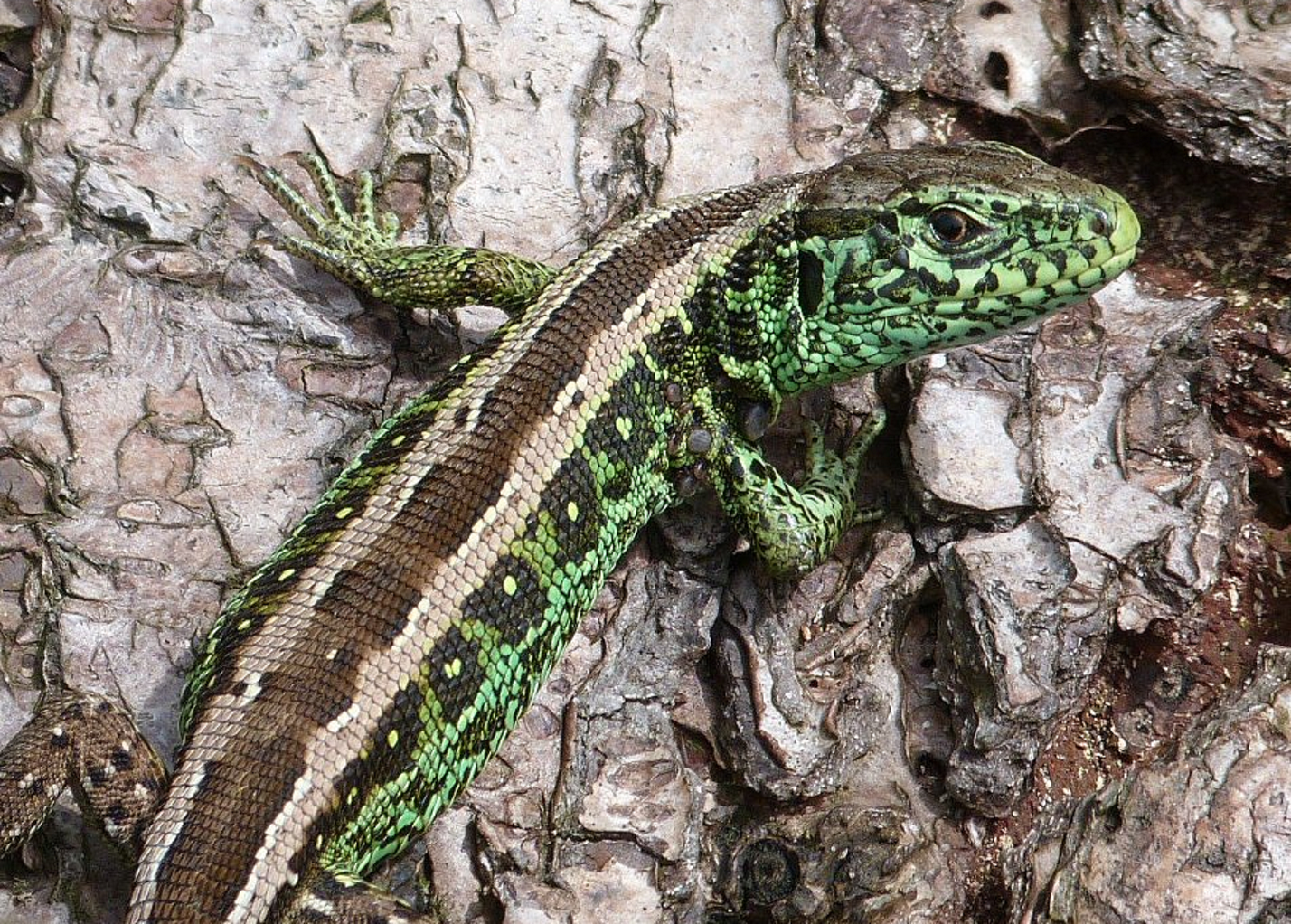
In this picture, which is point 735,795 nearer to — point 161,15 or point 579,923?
point 579,923

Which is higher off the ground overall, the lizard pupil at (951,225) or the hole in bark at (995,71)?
the hole in bark at (995,71)

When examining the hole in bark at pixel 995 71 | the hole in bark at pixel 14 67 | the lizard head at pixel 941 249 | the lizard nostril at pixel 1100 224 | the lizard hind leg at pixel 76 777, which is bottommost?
the lizard hind leg at pixel 76 777

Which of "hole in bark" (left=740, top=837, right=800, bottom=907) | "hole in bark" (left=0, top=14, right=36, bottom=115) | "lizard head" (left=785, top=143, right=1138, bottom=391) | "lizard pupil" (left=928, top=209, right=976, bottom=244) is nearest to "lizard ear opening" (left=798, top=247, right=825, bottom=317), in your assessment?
"lizard head" (left=785, top=143, right=1138, bottom=391)

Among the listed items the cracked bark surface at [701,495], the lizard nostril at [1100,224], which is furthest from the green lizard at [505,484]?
the cracked bark surface at [701,495]

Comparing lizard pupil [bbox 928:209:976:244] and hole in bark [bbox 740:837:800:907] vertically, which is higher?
lizard pupil [bbox 928:209:976:244]

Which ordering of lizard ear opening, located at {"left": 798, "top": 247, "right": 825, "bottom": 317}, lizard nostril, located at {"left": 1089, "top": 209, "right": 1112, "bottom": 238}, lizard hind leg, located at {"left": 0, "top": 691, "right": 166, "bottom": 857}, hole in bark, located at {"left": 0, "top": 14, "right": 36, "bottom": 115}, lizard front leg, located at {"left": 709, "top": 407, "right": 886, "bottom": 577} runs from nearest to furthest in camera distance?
1. lizard hind leg, located at {"left": 0, "top": 691, "right": 166, "bottom": 857}
2. lizard nostril, located at {"left": 1089, "top": 209, "right": 1112, "bottom": 238}
3. lizard front leg, located at {"left": 709, "top": 407, "right": 886, "bottom": 577}
4. lizard ear opening, located at {"left": 798, "top": 247, "right": 825, "bottom": 317}
5. hole in bark, located at {"left": 0, "top": 14, "right": 36, "bottom": 115}

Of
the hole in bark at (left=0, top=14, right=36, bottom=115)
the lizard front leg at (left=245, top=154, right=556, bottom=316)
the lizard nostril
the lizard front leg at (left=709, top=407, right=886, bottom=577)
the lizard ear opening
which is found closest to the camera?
the lizard nostril

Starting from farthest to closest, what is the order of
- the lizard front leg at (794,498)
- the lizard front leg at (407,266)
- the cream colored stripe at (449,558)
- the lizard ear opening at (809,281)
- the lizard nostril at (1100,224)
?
1. the lizard front leg at (407,266)
2. the lizard ear opening at (809,281)
3. the lizard front leg at (794,498)
4. the lizard nostril at (1100,224)
5. the cream colored stripe at (449,558)

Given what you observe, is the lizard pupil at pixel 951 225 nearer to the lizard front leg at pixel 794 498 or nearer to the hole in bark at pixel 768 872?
the lizard front leg at pixel 794 498

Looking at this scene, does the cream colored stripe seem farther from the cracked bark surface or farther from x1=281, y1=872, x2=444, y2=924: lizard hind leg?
the cracked bark surface
